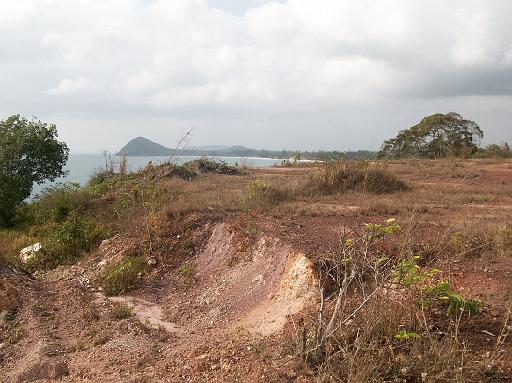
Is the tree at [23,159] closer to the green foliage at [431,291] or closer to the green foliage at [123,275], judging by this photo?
the green foliage at [123,275]

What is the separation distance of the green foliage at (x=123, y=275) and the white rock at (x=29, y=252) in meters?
2.38

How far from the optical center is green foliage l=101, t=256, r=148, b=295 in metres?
7.34

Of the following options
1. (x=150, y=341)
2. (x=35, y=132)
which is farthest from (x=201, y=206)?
(x=35, y=132)

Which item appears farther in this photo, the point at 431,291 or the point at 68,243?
the point at 68,243

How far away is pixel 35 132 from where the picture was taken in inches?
585

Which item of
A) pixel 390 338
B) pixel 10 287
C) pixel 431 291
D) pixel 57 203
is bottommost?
pixel 10 287

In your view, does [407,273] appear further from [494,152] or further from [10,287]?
[494,152]

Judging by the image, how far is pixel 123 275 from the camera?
24.7ft

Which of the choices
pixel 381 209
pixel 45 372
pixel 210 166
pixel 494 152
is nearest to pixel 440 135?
pixel 494 152

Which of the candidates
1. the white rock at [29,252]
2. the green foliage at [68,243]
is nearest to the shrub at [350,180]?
the green foliage at [68,243]

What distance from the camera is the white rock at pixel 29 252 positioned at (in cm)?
939

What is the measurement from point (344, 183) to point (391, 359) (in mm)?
8245

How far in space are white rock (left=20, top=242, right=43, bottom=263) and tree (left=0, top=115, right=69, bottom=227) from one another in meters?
3.89

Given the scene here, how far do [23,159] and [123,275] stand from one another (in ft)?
29.2
